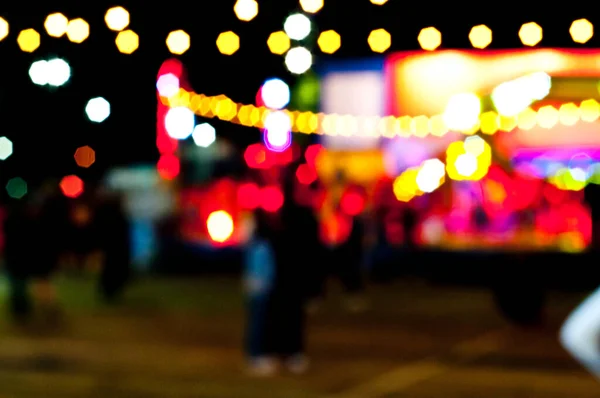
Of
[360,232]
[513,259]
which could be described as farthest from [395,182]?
[513,259]

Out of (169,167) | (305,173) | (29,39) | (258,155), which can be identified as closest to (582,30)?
(29,39)

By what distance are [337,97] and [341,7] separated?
17367 millimetres

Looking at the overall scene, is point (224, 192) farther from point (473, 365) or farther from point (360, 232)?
point (473, 365)

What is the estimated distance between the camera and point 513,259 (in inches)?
554

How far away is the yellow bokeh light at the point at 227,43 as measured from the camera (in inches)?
352

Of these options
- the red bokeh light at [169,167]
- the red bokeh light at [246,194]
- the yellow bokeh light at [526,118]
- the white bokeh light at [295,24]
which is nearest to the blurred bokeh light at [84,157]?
the red bokeh light at [169,167]

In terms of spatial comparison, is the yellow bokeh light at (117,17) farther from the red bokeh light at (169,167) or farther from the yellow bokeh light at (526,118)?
the red bokeh light at (169,167)

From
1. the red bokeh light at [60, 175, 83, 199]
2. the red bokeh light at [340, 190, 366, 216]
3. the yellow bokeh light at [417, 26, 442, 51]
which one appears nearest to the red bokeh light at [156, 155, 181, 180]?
the red bokeh light at [340, 190, 366, 216]

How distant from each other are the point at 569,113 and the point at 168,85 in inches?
412

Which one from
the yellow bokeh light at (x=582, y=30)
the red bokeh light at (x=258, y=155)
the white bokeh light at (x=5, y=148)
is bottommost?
the yellow bokeh light at (x=582, y=30)

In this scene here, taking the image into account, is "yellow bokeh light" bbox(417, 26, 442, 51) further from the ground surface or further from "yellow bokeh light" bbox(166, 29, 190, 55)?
the ground surface

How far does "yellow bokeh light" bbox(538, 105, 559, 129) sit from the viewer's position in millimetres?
21578

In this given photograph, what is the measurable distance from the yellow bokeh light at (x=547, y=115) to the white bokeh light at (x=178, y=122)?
9.71 meters

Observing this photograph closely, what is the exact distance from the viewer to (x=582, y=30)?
26.9ft
